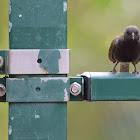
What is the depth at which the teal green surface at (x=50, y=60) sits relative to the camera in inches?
88.7

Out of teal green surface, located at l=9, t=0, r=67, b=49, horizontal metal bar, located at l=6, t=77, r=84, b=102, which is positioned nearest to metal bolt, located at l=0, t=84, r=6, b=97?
horizontal metal bar, located at l=6, t=77, r=84, b=102

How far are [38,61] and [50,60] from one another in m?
0.06

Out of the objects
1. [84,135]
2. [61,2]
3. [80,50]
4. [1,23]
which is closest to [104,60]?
[80,50]

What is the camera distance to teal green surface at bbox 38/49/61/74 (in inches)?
88.7


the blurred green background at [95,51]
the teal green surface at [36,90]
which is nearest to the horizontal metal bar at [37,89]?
the teal green surface at [36,90]

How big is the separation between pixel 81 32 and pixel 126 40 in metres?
0.93

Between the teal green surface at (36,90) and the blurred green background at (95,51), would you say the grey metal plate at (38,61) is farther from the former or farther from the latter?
the blurred green background at (95,51)

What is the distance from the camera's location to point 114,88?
2.31 meters

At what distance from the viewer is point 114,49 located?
487 centimetres

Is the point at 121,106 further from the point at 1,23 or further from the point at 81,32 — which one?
the point at 1,23

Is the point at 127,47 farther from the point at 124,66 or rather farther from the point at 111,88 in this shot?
the point at 111,88

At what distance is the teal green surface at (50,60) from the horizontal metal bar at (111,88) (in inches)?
7.4

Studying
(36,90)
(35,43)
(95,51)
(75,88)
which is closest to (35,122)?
(36,90)

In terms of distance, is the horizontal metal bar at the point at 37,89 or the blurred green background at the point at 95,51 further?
the blurred green background at the point at 95,51
